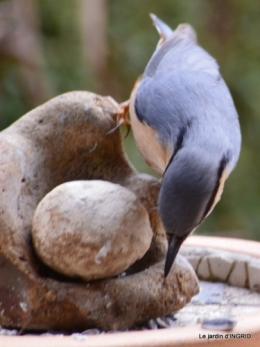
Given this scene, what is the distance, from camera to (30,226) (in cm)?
166

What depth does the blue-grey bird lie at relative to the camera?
157 cm

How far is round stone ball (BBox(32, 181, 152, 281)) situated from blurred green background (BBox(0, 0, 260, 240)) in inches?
108

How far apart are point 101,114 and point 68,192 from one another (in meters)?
0.35

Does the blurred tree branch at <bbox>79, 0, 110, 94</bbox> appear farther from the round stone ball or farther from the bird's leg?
the round stone ball

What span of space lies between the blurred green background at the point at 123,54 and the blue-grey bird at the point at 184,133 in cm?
182

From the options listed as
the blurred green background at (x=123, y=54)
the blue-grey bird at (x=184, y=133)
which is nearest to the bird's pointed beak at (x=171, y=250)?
the blue-grey bird at (x=184, y=133)

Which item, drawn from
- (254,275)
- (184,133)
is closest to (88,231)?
(184,133)

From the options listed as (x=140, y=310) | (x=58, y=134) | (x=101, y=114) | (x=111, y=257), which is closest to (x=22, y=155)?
(x=58, y=134)

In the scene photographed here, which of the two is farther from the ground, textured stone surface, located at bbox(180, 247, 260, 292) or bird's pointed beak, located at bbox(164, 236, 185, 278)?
bird's pointed beak, located at bbox(164, 236, 185, 278)

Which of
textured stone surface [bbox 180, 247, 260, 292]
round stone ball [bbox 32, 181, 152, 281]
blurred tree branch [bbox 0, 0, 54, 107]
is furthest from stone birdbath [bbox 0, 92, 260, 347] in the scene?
blurred tree branch [bbox 0, 0, 54, 107]

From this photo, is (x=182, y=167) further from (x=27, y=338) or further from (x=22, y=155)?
(x=27, y=338)

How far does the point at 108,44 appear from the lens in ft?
15.0

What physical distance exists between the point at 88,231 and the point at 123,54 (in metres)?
3.17

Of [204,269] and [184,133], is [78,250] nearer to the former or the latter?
[184,133]
